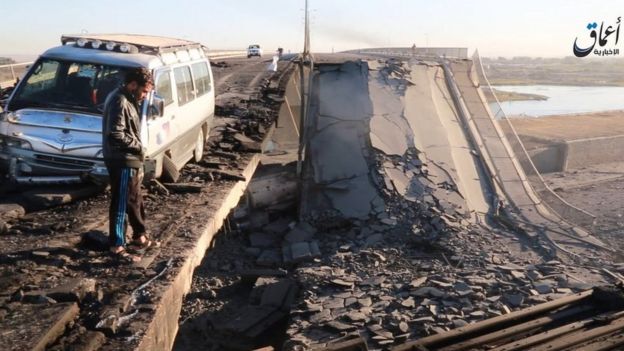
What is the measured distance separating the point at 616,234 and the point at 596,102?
38.8 m

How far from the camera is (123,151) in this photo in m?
5.34

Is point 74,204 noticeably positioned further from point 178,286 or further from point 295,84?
point 295,84

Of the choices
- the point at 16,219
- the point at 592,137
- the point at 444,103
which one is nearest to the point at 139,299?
the point at 16,219

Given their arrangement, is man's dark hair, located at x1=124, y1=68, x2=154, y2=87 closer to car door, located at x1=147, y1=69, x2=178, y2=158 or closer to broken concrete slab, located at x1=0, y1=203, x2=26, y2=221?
car door, located at x1=147, y1=69, x2=178, y2=158

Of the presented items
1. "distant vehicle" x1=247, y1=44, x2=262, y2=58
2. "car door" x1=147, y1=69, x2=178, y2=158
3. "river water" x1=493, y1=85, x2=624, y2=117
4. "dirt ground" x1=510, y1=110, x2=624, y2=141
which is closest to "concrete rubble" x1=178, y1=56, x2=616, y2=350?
"car door" x1=147, y1=69, x2=178, y2=158

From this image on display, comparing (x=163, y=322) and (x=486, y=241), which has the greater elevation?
(x=163, y=322)

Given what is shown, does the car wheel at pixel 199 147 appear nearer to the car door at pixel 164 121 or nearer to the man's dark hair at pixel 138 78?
the car door at pixel 164 121

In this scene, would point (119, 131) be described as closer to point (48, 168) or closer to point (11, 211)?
point (11, 211)

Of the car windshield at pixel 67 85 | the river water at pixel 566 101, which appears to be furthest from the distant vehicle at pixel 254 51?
the car windshield at pixel 67 85

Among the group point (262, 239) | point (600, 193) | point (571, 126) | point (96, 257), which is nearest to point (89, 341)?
point (96, 257)

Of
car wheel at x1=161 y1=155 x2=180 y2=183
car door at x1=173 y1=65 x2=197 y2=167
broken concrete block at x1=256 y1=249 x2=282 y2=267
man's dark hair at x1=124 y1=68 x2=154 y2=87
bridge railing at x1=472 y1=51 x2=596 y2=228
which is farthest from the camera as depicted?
bridge railing at x1=472 y1=51 x2=596 y2=228

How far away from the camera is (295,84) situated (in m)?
20.2

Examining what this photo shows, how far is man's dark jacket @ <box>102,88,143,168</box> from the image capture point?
5.29 meters

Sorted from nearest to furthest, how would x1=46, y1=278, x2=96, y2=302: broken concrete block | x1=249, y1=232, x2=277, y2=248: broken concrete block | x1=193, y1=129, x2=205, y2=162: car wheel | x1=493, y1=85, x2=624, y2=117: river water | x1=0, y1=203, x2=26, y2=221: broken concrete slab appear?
x1=46, y1=278, x2=96, y2=302: broken concrete block
x1=0, y1=203, x2=26, y2=221: broken concrete slab
x1=249, y1=232, x2=277, y2=248: broken concrete block
x1=193, y1=129, x2=205, y2=162: car wheel
x1=493, y1=85, x2=624, y2=117: river water
